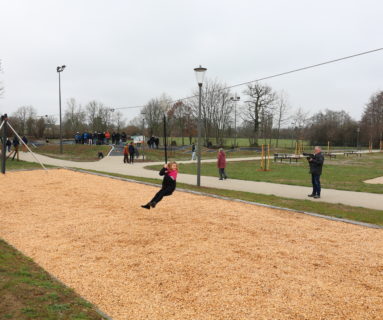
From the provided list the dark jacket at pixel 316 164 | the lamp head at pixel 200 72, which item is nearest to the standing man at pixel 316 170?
the dark jacket at pixel 316 164

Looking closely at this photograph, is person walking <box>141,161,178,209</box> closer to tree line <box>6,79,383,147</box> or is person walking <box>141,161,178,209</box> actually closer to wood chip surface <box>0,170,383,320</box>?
wood chip surface <box>0,170,383,320</box>

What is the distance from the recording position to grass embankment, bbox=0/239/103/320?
10.9 ft

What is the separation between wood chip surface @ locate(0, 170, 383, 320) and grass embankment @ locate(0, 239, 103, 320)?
A: 0.22m

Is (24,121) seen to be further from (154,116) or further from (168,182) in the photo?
(168,182)

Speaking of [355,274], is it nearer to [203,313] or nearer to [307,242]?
[307,242]

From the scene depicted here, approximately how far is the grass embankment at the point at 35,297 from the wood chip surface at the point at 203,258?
0.72 ft

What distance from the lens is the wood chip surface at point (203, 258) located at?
3766 mm

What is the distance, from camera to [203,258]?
5.23m

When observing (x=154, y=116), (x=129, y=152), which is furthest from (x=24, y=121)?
(x=129, y=152)

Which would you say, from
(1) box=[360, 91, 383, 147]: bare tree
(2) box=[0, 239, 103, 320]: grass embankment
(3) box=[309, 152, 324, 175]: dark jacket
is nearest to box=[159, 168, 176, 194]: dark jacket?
(2) box=[0, 239, 103, 320]: grass embankment

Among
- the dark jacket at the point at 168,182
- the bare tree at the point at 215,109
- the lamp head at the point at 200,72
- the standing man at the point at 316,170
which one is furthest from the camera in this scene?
the bare tree at the point at 215,109

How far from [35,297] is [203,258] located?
8.31 ft

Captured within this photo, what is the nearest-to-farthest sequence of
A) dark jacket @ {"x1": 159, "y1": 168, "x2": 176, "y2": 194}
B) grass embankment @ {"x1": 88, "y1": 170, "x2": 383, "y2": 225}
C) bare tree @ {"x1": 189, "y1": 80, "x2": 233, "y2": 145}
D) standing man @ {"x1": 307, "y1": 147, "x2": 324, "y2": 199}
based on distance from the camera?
dark jacket @ {"x1": 159, "y1": 168, "x2": 176, "y2": 194}, grass embankment @ {"x1": 88, "y1": 170, "x2": 383, "y2": 225}, standing man @ {"x1": 307, "y1": 147, "x2": 324, "y2": 199}, bare tree @ {"x1": 189, "y1": 80, "x2": 233, "y2": 145}

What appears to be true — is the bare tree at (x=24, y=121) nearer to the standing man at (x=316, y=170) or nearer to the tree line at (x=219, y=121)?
the tree line at (x=219, y=121)
